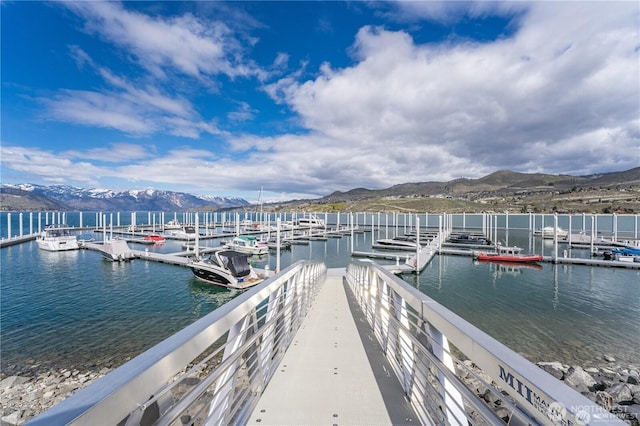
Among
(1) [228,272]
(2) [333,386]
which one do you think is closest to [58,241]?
(1) [228,272]

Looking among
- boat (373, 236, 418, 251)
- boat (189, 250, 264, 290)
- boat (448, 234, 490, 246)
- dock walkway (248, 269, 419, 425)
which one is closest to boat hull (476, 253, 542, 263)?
boat (373, 236, 418, 251)

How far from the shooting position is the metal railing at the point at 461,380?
3.49ft

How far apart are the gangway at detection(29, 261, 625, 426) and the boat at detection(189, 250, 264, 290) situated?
13.8m

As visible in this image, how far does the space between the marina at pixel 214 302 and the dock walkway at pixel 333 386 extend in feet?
29.5

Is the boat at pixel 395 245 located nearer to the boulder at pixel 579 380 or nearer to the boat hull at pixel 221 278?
the boat hull at pixel 221 278

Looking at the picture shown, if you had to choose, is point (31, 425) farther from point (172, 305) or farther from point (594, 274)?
point (594, 274)

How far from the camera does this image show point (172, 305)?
604 inches

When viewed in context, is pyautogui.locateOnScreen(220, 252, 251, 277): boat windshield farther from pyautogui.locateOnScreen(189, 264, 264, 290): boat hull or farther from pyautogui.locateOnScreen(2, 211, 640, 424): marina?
pyautogui.locateOnScreen(2, 211, 640, 424): marina

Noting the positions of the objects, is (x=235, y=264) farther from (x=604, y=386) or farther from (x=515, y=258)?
(x=515, y=258)

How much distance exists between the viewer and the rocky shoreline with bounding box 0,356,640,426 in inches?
264

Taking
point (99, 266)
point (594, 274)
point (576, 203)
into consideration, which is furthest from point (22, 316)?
point (576, 203)

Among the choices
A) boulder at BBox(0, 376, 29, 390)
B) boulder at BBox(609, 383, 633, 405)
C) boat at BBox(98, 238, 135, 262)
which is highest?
boat at BBox(98, 238, 135, 262)

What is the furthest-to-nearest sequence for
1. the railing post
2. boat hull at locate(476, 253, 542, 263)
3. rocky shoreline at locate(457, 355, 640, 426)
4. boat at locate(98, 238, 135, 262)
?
1. boat hull at locate(476, 253, 542, 263)
2. boat at locate(98, 238, 135, 262)
3. rocky shoreline at locate(457, 355, 640, 426)
4. the railing post

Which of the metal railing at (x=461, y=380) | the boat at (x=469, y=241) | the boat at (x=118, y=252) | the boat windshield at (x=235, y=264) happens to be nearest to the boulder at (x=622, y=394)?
the metal railing at (x=461, y=380)
